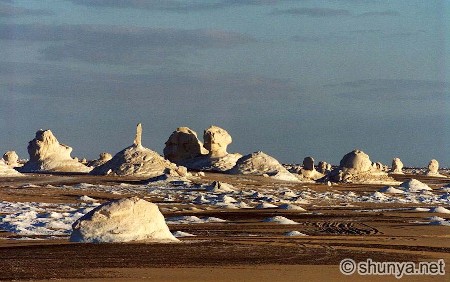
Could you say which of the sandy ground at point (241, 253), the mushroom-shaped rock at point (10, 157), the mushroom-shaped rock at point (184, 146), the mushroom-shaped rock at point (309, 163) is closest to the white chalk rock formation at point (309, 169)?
the mushroom-shaped rock at point (309, 163)

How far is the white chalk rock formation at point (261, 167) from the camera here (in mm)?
62625

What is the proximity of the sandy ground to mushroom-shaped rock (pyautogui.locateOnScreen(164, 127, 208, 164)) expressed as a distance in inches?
1742

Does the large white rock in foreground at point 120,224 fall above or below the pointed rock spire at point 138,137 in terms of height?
below

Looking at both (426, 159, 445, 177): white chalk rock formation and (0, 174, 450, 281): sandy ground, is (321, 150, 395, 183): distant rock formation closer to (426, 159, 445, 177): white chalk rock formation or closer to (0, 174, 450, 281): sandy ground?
(426, 159, 445, 177): white chalk rock formation

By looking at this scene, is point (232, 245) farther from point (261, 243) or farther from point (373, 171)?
point (373, 171)

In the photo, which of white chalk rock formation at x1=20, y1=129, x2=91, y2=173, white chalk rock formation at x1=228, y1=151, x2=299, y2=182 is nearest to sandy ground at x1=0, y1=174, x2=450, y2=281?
white chalk rock formation at x1=228, y1=151, x2=299, y2=182

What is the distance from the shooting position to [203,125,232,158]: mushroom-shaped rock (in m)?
69.9

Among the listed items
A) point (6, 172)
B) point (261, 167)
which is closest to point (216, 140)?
point (261, 167)

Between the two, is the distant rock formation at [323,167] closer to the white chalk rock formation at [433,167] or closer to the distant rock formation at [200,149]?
the white chalk rock formation at [433,167]

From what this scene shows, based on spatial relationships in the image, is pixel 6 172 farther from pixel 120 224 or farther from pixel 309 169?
pixel 120 224

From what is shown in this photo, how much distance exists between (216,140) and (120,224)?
52.1 metres

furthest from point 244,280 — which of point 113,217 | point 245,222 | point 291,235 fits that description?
point 245,222

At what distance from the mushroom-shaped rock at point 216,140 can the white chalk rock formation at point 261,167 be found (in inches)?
203

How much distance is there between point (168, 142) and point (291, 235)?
5327 cm
